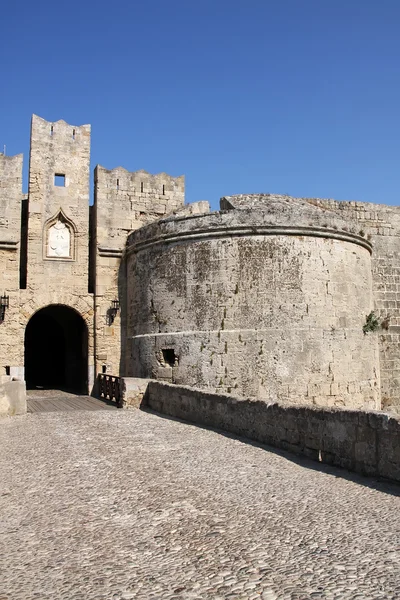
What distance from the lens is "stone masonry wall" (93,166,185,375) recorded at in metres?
15.9

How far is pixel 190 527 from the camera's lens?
168 inches

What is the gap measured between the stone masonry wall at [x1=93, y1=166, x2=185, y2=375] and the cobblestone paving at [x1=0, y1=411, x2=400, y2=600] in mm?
8382

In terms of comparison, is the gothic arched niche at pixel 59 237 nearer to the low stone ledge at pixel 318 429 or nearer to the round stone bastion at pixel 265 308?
the round stone bastion at pixel 265 308

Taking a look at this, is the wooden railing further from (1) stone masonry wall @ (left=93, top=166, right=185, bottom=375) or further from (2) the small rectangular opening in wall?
(2) the small rectangular opening in wall

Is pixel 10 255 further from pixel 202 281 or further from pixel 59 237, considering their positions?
pixel 202 281

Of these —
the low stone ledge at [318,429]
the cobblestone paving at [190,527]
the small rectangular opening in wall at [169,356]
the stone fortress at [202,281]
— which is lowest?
the cobblestone paving at [190,527]

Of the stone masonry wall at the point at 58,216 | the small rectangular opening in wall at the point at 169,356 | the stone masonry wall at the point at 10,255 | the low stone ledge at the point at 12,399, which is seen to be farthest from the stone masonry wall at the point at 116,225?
the low stone ledge at the point at 12,399

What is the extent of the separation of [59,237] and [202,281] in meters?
5.11

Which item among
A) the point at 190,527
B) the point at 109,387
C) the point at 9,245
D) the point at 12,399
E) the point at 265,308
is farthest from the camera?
the point at 9,245

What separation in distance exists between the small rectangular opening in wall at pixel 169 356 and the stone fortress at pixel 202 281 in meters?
0.03

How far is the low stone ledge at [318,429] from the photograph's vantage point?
555cm

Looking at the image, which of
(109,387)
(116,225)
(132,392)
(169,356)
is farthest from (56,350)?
(132,392)

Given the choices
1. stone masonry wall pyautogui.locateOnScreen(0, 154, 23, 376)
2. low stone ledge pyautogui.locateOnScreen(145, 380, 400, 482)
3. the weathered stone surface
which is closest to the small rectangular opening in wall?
the weathered stone surface

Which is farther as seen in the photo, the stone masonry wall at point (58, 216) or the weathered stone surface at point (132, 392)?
the stone masonry wall at point (58, 216)
